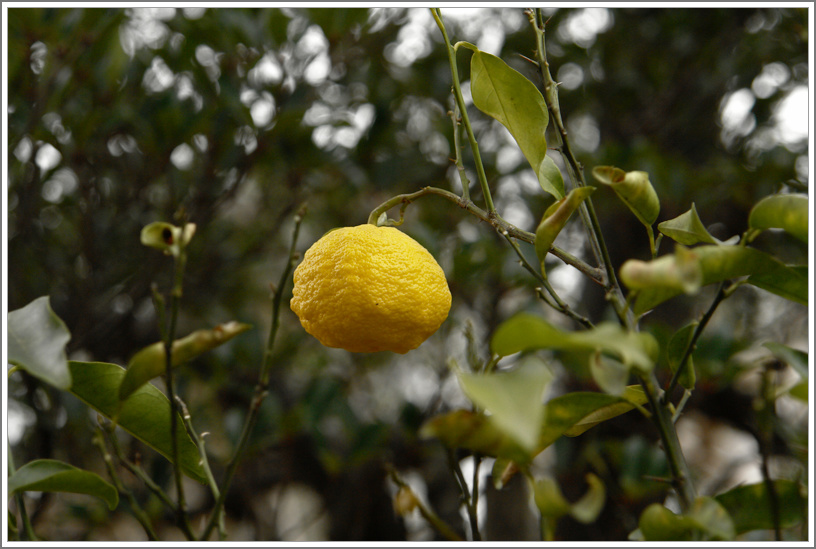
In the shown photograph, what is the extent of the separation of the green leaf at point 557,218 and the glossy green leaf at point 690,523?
19 centimetres

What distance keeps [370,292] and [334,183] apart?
1217mm

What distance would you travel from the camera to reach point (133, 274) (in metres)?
1.44

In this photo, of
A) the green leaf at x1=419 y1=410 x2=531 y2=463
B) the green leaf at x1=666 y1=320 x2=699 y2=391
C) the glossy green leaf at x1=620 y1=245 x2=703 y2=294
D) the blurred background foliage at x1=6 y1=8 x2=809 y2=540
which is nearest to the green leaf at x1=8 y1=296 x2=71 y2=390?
the green leaf at x1=419 y1=410 x2=531 y2=463

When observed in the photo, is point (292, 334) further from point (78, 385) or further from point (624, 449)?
point (78, 385)

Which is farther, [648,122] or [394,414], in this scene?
[394,414]

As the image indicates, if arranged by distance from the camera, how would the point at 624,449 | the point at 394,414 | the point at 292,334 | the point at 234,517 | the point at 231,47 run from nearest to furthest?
the point at 231,47
the point at 624,449
the point at 292,334
the point at 234,517
the point at 394,414

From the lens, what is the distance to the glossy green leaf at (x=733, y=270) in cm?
38

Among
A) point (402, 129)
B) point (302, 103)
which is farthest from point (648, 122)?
point (302, 103)

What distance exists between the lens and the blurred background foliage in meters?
1.25

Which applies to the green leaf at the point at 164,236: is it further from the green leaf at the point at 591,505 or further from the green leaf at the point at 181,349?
the green leaf at the point at 591,505

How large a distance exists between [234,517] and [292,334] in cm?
71

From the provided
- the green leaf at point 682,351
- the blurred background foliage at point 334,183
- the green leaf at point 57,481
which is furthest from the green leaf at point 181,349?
the blurred background foliage at point 334,183

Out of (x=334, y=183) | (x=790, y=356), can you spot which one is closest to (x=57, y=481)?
(x=790, y=356)

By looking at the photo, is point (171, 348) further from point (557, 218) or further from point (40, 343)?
point (557, 218)
